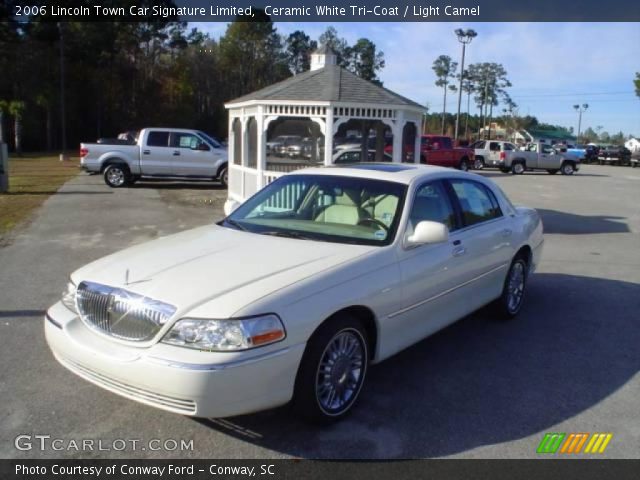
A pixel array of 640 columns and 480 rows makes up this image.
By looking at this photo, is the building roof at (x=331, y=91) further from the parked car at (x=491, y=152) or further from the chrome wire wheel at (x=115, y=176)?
the parked car at (x=491, y=152)

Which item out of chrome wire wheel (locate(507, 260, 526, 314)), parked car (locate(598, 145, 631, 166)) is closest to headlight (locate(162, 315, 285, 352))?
chrome wire wheel (locate(507, 260, 526, 314))

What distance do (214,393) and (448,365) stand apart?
7.83 ft

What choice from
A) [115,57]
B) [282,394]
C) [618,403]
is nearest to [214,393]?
[282,394]

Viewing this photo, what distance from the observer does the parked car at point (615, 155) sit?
49781 millimetres

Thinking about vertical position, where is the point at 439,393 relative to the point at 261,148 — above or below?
below

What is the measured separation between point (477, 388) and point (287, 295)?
6.21ft

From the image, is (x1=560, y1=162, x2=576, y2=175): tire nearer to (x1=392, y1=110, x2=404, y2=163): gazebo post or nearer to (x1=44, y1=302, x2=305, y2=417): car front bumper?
(x1=392, y1=110, x2=404, y2=163): gazebo post

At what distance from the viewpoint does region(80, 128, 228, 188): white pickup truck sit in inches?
762

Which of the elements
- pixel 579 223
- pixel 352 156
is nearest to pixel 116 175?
pixel 352 156

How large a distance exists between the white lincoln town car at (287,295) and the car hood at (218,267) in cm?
1

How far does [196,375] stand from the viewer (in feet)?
10.4

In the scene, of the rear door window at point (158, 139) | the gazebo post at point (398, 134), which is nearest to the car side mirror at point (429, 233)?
the gazebo post at point (398, 134)

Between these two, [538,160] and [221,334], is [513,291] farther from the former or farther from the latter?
[538,160]

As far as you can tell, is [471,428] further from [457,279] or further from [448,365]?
[457,279]
